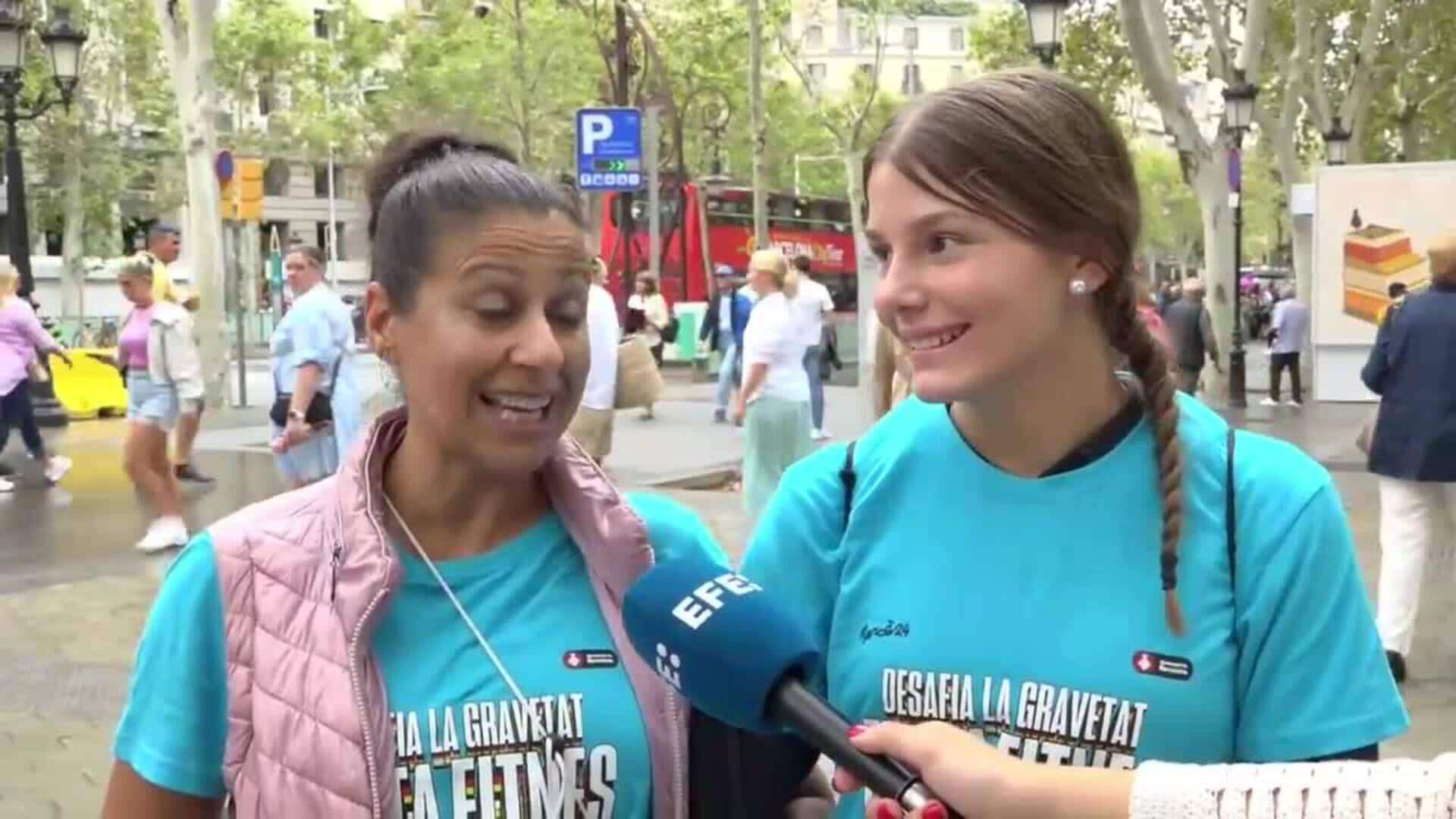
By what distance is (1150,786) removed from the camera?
148 cm

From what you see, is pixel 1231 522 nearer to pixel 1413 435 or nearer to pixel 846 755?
pixel 846 755

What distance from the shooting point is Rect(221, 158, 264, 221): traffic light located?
21.0 meters

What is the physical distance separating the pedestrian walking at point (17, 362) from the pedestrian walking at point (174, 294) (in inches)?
47.3

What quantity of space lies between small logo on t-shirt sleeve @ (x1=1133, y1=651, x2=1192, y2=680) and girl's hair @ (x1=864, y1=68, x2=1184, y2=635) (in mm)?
35

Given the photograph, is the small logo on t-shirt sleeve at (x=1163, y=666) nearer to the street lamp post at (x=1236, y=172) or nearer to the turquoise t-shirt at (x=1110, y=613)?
the turquoise t-shirt at (x=1110, y=613)

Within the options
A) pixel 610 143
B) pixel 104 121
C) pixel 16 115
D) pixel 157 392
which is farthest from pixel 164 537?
pixel 104 121

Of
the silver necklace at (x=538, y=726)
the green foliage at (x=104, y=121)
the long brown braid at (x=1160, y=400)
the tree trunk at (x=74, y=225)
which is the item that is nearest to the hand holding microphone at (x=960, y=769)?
the long brown braid at (x=1160, y=400)

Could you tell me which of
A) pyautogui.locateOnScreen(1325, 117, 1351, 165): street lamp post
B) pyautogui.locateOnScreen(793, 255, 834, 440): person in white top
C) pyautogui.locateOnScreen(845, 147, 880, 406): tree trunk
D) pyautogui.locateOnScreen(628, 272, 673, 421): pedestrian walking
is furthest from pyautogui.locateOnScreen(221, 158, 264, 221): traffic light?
pyautogui.locateOnScreen(1325, 117, 1351, 165): street lamp post

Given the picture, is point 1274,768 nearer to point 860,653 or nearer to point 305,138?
point 860,653

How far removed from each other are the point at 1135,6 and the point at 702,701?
1800cm

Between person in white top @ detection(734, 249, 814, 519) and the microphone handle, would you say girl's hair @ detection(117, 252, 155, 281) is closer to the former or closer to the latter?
person in white top @ detection(734, 249, 814, 519)

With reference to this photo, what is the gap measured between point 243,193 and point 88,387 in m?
3.06

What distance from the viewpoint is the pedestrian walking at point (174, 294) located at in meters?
11.1

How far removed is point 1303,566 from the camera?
1.91 m
